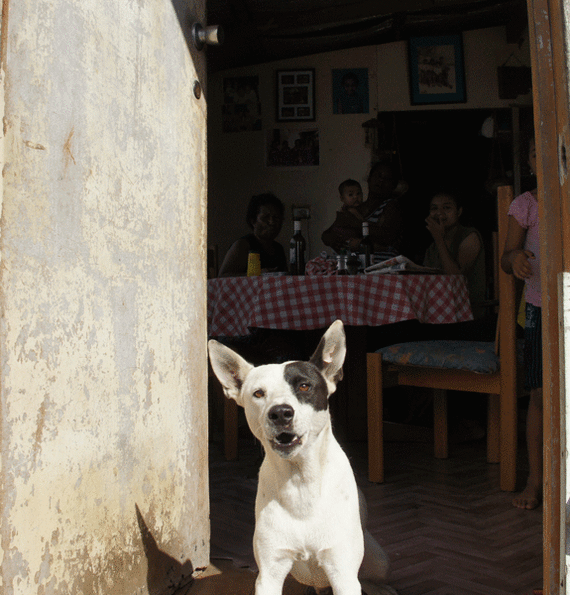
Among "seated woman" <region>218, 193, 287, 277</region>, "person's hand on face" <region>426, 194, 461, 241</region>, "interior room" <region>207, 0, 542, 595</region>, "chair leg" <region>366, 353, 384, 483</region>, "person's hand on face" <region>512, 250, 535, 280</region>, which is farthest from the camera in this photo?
"interior room" <region>207, 0, 542, 595</region>

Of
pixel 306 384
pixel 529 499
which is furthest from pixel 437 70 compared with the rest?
pixel 306 384

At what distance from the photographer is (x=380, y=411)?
2.96 m

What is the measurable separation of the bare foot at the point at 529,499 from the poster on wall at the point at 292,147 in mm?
4823

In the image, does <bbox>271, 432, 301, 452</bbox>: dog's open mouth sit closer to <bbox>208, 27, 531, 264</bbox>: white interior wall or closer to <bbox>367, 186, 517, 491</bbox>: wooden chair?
<bbox>367, 186, 517, 491</bbox>: wooden chair

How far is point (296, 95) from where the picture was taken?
663 cm

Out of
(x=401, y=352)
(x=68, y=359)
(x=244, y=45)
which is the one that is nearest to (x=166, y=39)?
(x=68, y=359)

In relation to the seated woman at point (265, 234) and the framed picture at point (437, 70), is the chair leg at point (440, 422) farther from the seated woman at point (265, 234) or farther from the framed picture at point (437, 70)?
the framed picture at point (437, 70)

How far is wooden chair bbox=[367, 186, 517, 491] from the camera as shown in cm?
281

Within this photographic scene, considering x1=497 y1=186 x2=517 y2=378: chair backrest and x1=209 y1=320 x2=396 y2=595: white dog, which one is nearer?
x1=209 y1=320 x2=396 y2=595: white dog

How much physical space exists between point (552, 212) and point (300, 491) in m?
0.87

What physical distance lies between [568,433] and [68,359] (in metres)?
1.12

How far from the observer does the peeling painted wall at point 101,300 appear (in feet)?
4.14

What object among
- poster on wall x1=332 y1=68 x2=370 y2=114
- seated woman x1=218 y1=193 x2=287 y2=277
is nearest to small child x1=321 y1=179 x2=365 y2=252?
seated woman x1=218 y1=193 x2=287 y2=277

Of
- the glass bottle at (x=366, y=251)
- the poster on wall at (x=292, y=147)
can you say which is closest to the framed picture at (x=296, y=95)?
the poster on wall at (x=292, y=147)
